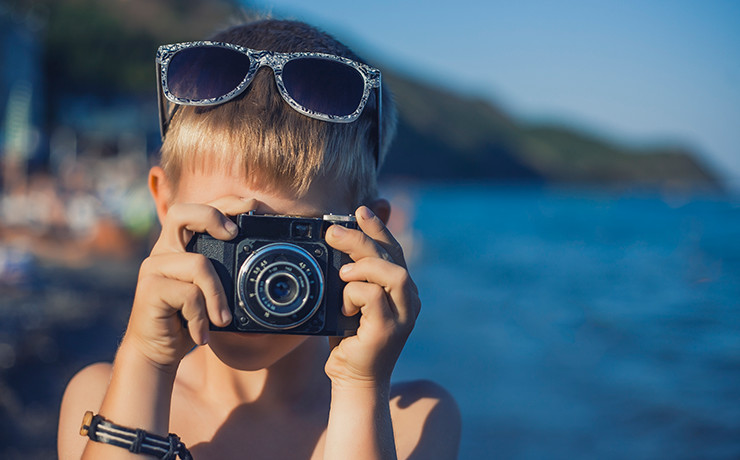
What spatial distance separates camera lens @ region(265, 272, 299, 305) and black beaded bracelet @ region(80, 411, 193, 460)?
358 millimetres

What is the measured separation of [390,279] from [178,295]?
0.43 m

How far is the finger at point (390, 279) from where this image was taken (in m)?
1.30

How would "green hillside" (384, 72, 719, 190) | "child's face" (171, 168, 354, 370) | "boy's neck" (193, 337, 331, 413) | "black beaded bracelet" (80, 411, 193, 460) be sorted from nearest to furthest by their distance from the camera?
"black beaded bracelet" (80, 411, 193, 460) < "child's face" (171, 168, 354, 370) < "boy's neck" (193, 337, 331, 413) < "green hillside" (384, 72, 719, 190)

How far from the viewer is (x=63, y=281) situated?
38.1 feet

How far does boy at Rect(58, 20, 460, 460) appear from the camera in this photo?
126cm

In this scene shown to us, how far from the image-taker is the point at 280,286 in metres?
1.31

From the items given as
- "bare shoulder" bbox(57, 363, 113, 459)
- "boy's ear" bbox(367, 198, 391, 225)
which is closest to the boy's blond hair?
"boy's ear" bbox(367, 198, 391, 225)

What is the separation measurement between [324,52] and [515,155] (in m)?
143

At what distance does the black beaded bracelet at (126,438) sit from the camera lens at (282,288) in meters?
0.36

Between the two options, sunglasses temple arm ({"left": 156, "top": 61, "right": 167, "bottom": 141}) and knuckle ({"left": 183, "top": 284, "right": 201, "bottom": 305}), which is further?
sunglasses temple arm ({"left": 156, "top": 61, "right": 167, "bottom": 141})

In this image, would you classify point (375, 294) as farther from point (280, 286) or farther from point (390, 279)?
point (280, 286)

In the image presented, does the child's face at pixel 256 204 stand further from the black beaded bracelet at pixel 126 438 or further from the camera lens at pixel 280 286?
the black beaded bracelet at pixel 126 438

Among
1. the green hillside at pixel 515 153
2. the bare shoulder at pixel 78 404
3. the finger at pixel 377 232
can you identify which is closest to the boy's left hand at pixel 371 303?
the finger at pixel 377 232

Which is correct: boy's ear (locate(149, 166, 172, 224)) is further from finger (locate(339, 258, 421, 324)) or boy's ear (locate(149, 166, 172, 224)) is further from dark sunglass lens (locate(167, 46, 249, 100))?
finger (locate(339, 258, 421, 324))
